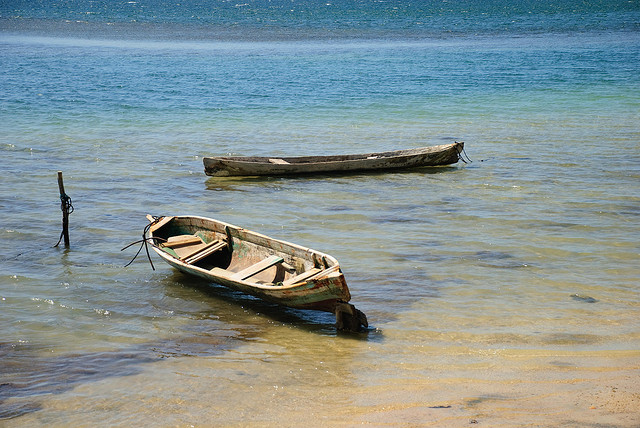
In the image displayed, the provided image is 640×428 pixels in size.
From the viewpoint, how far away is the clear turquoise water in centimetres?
681

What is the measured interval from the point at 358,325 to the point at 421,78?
26976 mm

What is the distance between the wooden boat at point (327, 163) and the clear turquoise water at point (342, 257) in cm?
31

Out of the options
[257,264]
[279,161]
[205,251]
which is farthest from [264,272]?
[279,161]

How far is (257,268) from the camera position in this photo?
9.25m

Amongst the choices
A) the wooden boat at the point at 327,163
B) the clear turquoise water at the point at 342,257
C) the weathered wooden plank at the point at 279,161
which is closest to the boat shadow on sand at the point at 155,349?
the clear turquoise water at the point at 342,257

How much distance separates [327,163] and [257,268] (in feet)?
24.3

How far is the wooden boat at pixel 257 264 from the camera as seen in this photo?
8211 mm

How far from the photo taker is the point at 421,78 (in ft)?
110

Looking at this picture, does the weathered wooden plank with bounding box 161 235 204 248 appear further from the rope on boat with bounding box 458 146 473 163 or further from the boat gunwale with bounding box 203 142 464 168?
the rope on boat with bounding box 458 146 473 163

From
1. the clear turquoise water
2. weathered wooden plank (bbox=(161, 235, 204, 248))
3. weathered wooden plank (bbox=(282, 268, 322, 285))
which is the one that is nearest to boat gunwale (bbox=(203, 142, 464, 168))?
the clear turquoise water

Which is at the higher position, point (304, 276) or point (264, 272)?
point (304, 276)

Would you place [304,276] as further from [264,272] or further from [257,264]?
[264,272]

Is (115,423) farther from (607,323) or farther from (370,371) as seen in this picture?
(607,323)

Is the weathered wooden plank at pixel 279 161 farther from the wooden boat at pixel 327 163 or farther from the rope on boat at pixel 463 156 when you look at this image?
the rope on boat at pixel 463 156
